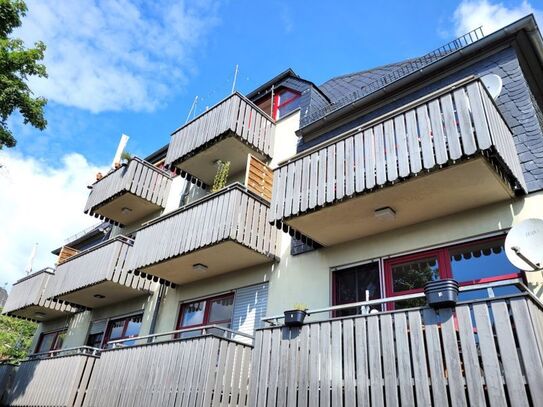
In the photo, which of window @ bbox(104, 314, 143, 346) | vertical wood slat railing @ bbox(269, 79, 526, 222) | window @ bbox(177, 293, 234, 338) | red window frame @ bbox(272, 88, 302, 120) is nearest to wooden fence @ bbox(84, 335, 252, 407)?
window @ bbox(177, 293, 234, 338)

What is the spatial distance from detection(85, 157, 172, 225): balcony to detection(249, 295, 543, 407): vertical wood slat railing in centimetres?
1086

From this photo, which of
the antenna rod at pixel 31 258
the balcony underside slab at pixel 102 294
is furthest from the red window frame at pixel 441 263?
the antenna rod at pixel 31 258

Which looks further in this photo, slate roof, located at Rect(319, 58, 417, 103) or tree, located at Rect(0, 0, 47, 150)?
slate roof, located at Rect(319, 58, 417, 103)

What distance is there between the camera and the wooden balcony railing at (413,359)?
4398 mm

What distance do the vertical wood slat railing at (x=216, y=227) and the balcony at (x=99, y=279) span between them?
→ 212cm

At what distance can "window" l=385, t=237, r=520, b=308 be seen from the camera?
22.6 feet

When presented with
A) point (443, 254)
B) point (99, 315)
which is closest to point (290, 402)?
point (443, 254)

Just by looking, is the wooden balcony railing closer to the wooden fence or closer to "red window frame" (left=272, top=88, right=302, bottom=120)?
the wooden fence

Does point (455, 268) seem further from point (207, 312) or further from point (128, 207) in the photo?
point (128, 207)

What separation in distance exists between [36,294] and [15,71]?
9693mm

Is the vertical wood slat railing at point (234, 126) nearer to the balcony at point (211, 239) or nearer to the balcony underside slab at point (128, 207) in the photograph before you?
the balcony at point (211, 239)

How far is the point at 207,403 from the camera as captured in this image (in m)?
7.16

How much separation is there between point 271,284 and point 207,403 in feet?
11.5

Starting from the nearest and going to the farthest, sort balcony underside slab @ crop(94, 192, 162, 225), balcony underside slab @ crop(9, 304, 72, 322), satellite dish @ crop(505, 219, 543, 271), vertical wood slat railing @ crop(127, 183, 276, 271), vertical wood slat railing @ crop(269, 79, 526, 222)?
satellite dish @ crop(505, 219, 543, 271)
vertical wood slat railing @ crop(269, 79, 526, 222)
vertical wood slat railing @ crop(127, 183, 276, 271)
balcony underside slab @ crop(94, 192, 162, 225)
balcony underside slab @ crop(9, 304, 72, 322)
